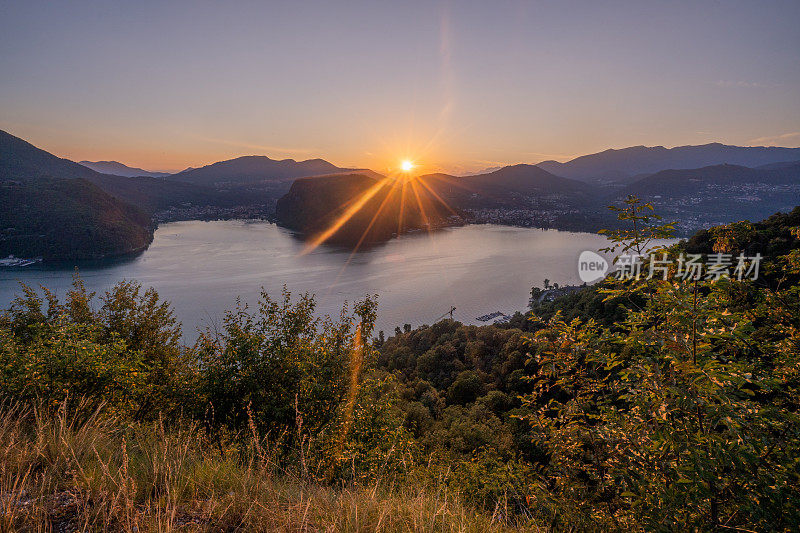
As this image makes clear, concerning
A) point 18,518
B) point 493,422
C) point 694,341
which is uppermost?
point 694,341

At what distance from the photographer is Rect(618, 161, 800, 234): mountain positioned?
121m

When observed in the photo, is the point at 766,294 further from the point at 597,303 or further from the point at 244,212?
the point at 244,212

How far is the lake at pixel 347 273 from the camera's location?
2121 inches

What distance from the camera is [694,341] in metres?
2.04

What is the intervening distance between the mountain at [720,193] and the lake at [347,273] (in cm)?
5079

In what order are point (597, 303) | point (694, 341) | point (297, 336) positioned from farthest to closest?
point (597, 303) → point (297, 336) → point (694, 341)

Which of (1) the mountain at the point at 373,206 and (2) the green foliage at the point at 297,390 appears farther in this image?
(1) the mountain at the point at 373,206

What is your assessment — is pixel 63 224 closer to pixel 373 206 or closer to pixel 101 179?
pixel 373 206

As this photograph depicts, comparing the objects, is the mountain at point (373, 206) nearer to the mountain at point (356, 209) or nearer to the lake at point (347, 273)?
the mountain at point (356, 209)

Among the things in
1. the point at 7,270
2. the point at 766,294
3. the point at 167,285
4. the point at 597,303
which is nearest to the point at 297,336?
the point at 766,294

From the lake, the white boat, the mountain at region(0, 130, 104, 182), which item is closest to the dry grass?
the lake

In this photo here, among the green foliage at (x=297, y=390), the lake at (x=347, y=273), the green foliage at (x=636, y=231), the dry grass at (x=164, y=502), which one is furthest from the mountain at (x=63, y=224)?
the green foliage at (x=636, y=231)

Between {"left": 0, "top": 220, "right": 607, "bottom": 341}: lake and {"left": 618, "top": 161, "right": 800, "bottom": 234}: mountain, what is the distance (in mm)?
50789

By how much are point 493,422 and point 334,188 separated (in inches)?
6140
